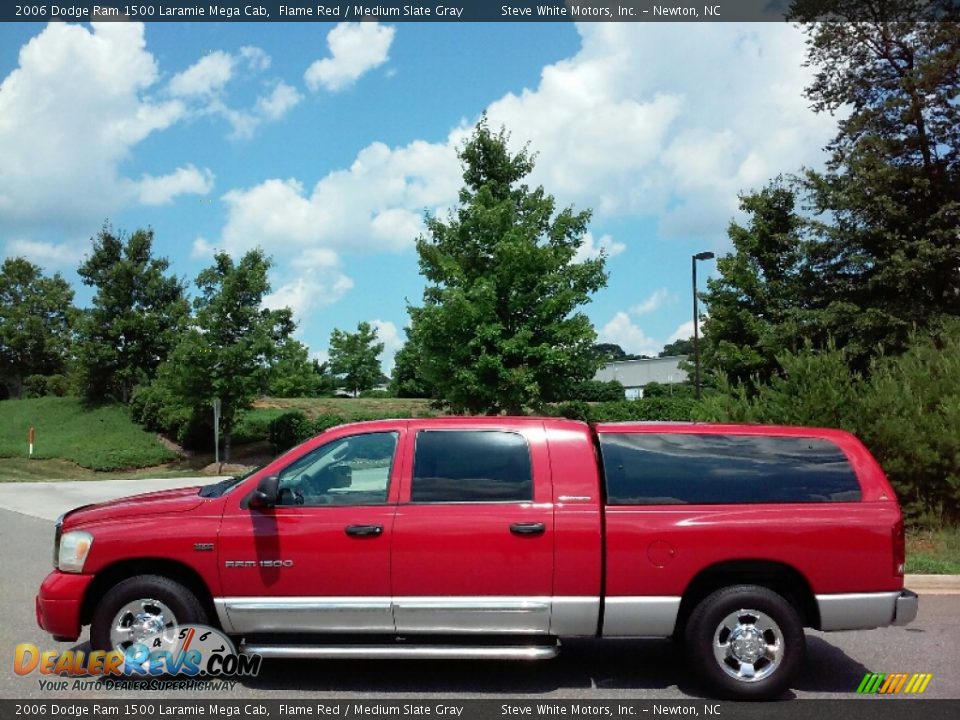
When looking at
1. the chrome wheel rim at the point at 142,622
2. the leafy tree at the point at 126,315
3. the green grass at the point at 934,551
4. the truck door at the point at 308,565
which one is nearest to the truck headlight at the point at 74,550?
the chrome wheel rim at the point at 142,622

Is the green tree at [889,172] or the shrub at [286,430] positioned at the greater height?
the green tree at [889,172]

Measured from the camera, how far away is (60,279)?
194 ft

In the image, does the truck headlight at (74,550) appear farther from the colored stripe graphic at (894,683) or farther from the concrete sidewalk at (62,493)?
the concrete sidewalk at (62,493)

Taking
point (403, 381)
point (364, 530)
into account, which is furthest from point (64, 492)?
point (403, 381)

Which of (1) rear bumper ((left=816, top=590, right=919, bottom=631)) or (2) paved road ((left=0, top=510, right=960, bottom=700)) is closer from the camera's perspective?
(1) rear bumper ((left=816, top=590, right=919, bottom=631))

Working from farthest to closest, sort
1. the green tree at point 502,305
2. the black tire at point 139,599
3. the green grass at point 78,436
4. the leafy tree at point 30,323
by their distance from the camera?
the leafy tree at point 30,323
the green grass at point 78,436
the green tree at point 502,305
the black tire at point 139,599

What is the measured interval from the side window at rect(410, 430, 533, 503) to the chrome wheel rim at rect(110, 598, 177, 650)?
5.70ft

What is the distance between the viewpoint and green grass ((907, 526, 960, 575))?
8.95 meters

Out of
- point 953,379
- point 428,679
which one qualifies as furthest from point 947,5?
point 428,679

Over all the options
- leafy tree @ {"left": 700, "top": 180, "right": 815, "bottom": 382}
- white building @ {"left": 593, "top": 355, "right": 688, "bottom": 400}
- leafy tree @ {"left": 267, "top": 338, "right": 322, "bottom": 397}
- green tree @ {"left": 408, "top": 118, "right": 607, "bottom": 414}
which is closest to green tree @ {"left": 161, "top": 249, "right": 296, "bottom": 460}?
leafy tree @ {"left": 267, "top": 338, "right": 322, "bottom": 397}

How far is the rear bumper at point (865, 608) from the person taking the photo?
527 centimetres

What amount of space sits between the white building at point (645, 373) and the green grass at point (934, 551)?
61.2 m

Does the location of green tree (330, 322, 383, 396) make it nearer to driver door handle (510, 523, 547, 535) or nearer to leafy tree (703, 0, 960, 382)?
leafy tree (703, 0, 960, 382)

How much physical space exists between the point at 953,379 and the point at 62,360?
56523 millimetres
